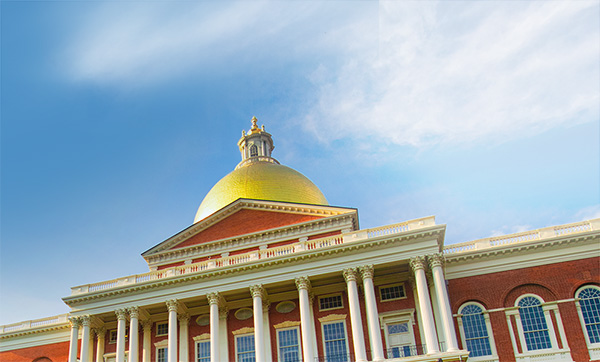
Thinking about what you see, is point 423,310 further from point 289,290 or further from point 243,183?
point 243,183

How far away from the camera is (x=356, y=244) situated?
3356cm

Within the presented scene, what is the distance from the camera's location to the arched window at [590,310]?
31.4m

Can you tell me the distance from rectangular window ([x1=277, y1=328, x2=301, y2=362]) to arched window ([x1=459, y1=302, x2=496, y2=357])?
983 cm

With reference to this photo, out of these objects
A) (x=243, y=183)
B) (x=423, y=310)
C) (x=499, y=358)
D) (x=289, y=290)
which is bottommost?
(x=499, y=358)

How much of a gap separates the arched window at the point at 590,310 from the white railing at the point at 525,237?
349 cm

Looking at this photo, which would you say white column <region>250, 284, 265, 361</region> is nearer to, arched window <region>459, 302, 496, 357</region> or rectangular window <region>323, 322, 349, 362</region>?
rectangular window <region>323, 322, 349, 362</region>

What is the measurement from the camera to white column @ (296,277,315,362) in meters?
32.1

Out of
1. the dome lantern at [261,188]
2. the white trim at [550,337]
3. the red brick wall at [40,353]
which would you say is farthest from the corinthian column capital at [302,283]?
the red brick wall at [40,353]

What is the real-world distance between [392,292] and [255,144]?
80.0 feet

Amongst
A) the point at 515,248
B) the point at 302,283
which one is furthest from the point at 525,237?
the point at 302,283

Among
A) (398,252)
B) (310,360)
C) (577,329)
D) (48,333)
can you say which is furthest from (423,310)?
(48,333)

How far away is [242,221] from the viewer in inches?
1663

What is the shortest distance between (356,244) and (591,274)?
1348 centimetres

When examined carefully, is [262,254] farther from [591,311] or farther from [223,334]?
[591,311]
